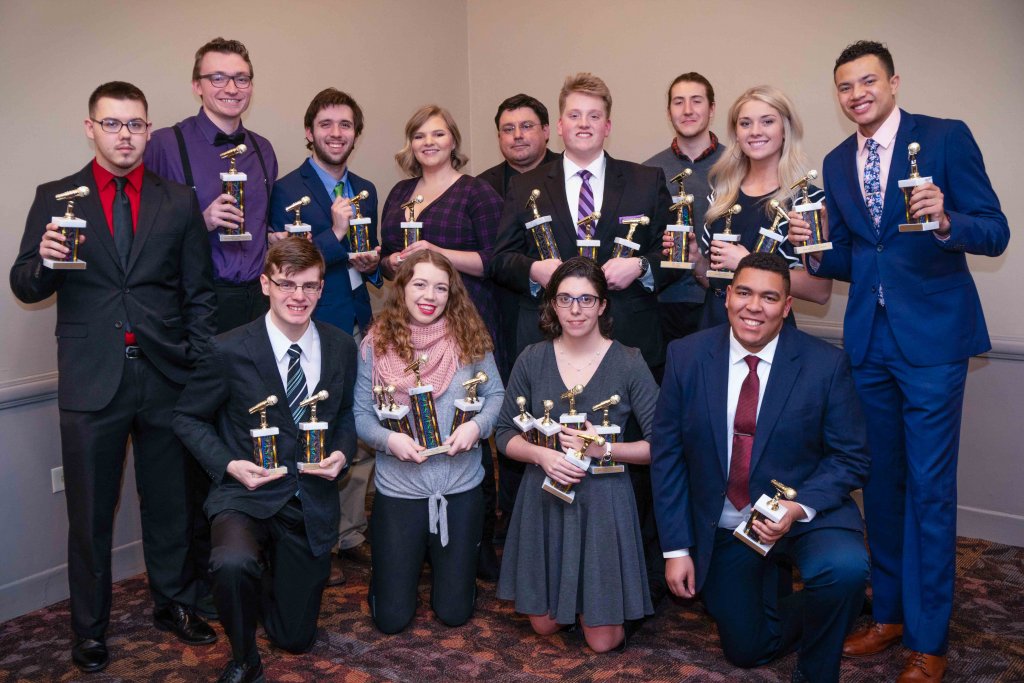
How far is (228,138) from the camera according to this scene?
377 cm

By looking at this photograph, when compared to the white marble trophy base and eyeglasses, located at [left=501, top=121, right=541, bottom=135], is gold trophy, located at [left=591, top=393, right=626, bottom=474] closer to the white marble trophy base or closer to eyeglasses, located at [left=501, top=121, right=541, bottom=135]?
the white marble trophy base

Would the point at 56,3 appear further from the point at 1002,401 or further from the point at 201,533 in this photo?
the point at 1002,401

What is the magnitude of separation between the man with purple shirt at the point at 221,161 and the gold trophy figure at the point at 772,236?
1956mm

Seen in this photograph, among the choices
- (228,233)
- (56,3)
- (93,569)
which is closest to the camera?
(93,569)

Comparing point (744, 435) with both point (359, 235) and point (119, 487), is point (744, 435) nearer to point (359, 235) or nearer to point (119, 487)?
point (359, 235)

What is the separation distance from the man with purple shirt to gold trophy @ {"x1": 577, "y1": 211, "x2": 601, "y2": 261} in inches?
51.1

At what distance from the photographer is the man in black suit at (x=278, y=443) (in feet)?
10.4

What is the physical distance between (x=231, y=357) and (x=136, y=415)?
0.45 m

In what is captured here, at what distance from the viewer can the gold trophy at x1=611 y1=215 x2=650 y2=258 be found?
3.49 metres

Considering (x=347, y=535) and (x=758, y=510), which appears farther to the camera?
(x=347, y=535)

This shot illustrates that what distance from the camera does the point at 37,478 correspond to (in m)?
3.90

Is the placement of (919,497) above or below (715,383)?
below

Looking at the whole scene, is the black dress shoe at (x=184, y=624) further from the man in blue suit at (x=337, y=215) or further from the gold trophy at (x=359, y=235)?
the gold trophy at (x=359, y=235)

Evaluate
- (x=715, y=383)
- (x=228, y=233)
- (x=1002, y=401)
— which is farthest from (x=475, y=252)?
(x=1002, y=401)
